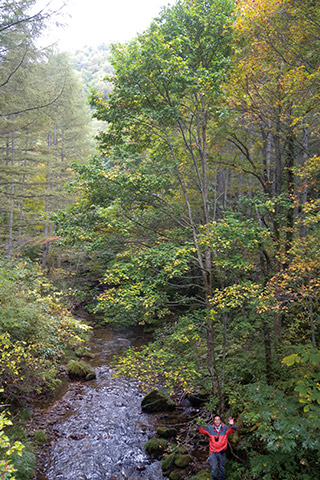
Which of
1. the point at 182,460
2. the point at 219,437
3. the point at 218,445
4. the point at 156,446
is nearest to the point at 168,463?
the point at 182,460

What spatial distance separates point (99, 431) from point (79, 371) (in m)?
3.44

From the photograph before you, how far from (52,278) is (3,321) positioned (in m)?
11.3

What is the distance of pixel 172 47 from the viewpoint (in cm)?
719

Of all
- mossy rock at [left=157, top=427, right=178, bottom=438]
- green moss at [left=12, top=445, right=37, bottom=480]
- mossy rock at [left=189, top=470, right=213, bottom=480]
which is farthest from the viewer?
mossy rock at [left=157, top=427, right=178, bottom=438]

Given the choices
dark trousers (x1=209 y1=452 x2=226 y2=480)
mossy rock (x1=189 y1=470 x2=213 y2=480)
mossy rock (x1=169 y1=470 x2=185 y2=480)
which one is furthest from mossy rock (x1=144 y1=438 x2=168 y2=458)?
dark trousers (x1=209 y1=452 x2=226 y2=480)

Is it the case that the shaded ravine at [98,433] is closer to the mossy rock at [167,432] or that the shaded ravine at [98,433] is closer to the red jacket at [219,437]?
the mossy rock at [167,432]

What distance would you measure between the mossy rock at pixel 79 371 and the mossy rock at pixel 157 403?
9.18 ft

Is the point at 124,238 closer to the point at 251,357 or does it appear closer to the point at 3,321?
the point at 3,321

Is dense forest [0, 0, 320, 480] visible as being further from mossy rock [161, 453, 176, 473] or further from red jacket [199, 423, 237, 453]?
mossy rock [161, 453, 176, 473]

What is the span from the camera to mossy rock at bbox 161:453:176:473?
6.75 meters

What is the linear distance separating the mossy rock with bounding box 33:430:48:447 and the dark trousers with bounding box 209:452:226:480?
14.2 feet

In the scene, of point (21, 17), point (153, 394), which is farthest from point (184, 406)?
→ point (21, 17)

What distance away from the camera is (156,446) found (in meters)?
7.44

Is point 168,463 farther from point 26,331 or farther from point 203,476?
point 26,331
